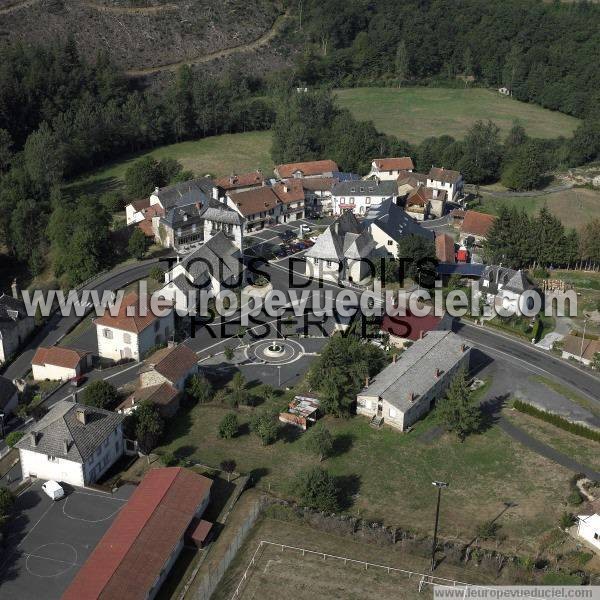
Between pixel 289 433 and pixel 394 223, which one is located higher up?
pixel 394 223

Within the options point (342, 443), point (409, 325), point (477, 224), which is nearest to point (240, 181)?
point (477, 224)

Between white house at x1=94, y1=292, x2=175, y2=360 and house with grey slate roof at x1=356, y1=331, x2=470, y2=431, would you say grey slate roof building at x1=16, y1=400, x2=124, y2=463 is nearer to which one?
white house at x1=94, y1=292, x2=175, y2=360

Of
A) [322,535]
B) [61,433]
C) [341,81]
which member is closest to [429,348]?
[322,535]

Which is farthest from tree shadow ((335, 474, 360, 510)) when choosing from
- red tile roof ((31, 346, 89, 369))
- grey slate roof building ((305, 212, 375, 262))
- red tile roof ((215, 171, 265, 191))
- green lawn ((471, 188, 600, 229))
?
green lawn ((471, 188, 600, 229))

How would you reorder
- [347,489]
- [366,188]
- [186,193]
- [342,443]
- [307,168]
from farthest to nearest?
[307,168]
[366,188]
[186,193]
[342,443]
[347,489]

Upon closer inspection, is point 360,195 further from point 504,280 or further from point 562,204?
point 504,280

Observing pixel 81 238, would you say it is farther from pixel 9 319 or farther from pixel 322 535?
pixel 322 535

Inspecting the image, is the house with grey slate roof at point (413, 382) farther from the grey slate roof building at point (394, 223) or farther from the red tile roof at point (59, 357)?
the red tile roof at point (59, 357)
